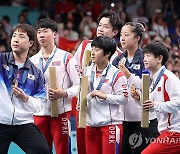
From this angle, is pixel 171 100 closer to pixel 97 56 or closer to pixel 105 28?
pixel 97 56

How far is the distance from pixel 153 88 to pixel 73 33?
8810mm

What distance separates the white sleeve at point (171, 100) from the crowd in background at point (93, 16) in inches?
299

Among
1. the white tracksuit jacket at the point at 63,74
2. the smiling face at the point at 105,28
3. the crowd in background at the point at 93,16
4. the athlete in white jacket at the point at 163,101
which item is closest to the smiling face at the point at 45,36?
the white tracksuit jacket at the point at 63,74

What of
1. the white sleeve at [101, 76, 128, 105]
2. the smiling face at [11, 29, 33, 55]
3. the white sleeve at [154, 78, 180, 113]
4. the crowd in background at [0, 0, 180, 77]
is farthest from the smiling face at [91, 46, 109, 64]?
the crowd in background at [0, 0, 180, 77]

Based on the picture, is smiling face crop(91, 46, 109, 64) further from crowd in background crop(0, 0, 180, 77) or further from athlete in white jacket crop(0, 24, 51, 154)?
crowd in background crop(0, 0, 180, 77)

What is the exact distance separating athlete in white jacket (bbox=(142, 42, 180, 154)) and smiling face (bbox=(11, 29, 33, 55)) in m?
1.37

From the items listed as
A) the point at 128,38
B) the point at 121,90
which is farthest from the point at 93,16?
the point at 121,90

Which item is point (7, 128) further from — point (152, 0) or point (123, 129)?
point (152, 0)

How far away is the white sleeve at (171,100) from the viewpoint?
23.5 feet

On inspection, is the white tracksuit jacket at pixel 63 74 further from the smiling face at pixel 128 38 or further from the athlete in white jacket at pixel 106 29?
the smiling face at pixel 128 38

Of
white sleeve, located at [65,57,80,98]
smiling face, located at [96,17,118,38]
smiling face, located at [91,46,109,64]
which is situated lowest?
white sleeve, located at [65,57,80,98]

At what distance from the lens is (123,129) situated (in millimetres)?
8195

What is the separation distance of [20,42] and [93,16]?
10226mm

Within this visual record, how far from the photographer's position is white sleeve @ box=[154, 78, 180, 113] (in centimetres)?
717
